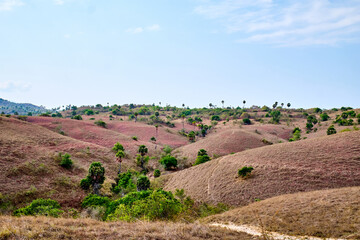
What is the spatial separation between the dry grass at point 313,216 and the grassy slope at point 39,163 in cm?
2664

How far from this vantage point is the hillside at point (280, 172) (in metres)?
26.7

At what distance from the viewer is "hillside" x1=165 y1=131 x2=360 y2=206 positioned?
2673cm

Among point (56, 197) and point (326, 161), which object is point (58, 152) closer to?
point (56, 197)

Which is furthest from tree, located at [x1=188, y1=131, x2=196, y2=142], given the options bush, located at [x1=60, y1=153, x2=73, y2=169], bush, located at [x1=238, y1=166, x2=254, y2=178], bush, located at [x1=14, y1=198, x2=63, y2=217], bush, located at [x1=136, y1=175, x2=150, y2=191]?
bush, located at [x1=14, y1=198, x2=63, y2=217]

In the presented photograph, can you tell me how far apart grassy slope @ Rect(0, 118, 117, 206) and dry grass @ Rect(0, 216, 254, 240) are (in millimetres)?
24500

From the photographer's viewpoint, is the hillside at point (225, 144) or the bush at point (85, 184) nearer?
the bush at point (85, 184)

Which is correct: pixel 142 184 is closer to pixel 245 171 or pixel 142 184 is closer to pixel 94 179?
pixel 94 179

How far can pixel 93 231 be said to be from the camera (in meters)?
10.1

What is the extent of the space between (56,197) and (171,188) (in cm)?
1710

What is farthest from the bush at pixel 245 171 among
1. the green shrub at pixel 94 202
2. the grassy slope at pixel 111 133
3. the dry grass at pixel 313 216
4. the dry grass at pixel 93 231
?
the grassy slope at pixel 111 133

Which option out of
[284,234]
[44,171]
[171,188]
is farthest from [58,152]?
[284,234]

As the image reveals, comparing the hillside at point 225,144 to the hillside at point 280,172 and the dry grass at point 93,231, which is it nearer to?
the hillside at point 280,172

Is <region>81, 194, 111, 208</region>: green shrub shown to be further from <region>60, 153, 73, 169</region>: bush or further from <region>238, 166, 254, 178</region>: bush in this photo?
<region>238, 166, 254, 178</region>: bush

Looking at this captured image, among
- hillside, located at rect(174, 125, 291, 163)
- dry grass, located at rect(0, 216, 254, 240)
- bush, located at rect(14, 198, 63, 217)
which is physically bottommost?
bush, located at rect(14, 198, 63, 217)
